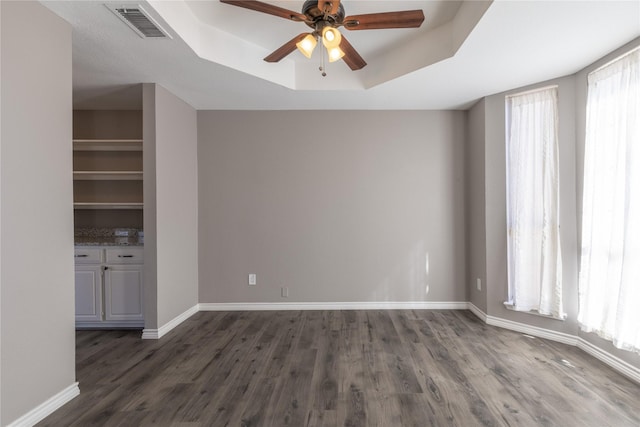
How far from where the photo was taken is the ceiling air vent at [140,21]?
6.78 feet

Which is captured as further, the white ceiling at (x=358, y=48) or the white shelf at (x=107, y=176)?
the white shelf at (x=107, y=176)

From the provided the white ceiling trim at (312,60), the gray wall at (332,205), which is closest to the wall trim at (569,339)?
Answer: the gray wall at (332,205)

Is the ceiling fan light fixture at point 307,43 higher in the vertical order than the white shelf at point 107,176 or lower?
higher

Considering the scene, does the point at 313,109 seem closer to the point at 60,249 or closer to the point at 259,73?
the point at 259,73

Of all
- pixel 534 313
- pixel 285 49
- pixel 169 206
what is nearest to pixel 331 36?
pixel 285 49

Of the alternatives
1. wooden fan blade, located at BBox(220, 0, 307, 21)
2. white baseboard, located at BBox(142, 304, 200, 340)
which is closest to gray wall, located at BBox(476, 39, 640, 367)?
wooden fan blade, located at BBox(220, 0, 307, 21)

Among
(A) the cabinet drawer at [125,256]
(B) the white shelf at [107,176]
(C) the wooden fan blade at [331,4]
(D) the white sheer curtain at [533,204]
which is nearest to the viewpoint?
(C) the wooden fan blade at [331,4]

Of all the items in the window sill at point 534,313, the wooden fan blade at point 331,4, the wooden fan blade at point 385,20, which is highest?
the wooden fan blade at point 331,4

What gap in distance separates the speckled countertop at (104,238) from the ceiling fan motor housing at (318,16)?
9.26 ft

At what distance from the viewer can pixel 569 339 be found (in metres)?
3.11

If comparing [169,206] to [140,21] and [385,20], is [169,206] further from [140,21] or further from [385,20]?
[385,20]

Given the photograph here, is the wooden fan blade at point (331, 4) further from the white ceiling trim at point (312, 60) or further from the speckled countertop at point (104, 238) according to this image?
the speckled countertop at point (104, 238)

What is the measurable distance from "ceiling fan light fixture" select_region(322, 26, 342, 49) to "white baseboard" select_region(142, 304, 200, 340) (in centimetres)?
310

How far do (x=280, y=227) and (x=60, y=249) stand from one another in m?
2.37
